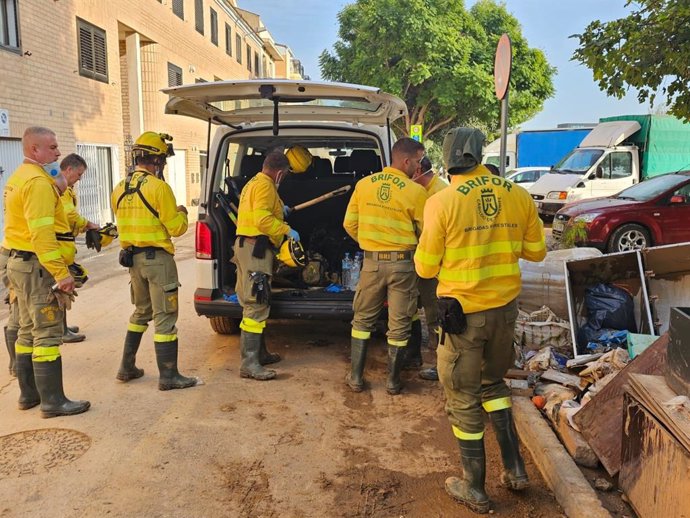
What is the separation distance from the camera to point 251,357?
4840mm

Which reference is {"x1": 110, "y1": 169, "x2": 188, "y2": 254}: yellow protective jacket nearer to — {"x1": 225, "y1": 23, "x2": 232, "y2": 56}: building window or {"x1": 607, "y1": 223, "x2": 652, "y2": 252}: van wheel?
{"x1": 607, "y1": 223, "x2": 652, "y2": 252}: van wheel

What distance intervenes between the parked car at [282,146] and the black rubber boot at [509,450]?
6.81 ft

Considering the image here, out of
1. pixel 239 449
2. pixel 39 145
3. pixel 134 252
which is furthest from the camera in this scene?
pixel 134 252

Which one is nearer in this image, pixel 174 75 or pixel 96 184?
pixel 96 184

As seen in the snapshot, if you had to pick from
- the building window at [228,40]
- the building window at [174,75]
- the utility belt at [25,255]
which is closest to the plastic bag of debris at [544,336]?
the utility belt at [25,255]

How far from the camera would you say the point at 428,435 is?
3.87 metres

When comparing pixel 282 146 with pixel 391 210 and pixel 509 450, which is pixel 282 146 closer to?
pixel 391 210

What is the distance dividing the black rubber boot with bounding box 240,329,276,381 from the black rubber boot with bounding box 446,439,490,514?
2.15 meters

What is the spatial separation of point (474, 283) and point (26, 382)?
3191mm

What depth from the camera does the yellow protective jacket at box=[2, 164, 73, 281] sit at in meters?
3.76

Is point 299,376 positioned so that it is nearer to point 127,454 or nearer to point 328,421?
point 328,421

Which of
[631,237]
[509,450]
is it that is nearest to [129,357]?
[509,450]

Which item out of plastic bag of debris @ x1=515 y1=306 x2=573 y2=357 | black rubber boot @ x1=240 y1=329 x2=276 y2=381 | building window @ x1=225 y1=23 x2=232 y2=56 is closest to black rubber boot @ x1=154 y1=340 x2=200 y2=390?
black rubber boot @ x1=240 y1=329 x2=276 y2=381

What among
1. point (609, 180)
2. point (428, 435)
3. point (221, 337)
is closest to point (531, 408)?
point (428, 435)
